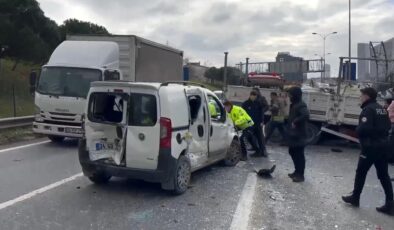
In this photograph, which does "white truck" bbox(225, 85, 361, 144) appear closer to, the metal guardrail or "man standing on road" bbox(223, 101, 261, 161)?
"man standing on road" bbox(223, 101, 261, 161)

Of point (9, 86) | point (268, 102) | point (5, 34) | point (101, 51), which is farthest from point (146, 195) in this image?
point (9, 86)

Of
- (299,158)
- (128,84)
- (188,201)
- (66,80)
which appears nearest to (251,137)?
(299,158)

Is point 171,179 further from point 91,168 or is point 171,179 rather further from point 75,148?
point 75,148

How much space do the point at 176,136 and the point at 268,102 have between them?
7872 mm

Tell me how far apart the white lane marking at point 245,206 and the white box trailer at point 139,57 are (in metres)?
A: 6.99

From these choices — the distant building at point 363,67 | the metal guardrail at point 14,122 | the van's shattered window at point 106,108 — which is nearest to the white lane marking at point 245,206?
the van's shattered window at point 106,108

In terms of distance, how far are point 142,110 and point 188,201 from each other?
58.4 inches

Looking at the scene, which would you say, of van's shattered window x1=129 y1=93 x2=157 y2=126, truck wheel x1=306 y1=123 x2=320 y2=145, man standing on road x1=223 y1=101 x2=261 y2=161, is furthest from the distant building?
van's shattered window x1=129 y1=93 x2=157 y2=126

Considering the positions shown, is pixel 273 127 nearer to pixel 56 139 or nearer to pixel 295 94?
pixel 295 94

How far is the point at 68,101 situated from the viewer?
1196 centimetres

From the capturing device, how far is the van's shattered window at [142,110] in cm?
713

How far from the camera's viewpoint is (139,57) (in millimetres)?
15141

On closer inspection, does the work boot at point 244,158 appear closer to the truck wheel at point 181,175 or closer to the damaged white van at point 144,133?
the damaged white van at point 144,133

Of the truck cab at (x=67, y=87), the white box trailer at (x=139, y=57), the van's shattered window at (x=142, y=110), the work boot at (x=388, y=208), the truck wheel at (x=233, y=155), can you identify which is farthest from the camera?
the white box trailer at (x=139, y=57)
